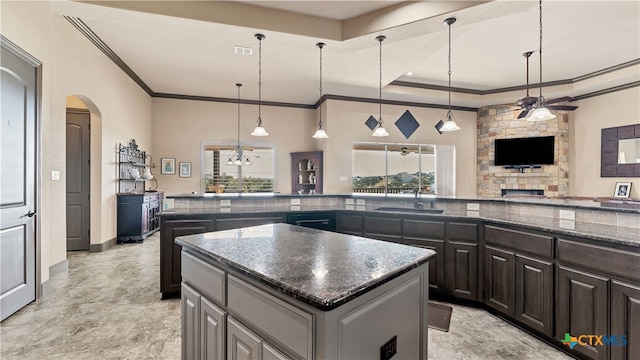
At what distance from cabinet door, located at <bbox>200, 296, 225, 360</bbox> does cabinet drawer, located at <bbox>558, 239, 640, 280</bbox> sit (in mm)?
2377

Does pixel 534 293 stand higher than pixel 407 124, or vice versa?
pixel 407 124

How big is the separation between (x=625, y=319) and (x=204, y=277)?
2.57 meters

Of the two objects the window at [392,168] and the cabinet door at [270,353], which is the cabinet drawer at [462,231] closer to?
the cabinet door at [270,353]

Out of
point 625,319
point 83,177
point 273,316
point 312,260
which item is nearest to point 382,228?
point 625,319

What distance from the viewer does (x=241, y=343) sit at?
48.9 inches

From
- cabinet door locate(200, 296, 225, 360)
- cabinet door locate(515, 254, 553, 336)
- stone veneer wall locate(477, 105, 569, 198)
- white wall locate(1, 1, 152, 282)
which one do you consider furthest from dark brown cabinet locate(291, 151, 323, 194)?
cabinet door locate(200, 296, 225, 360)

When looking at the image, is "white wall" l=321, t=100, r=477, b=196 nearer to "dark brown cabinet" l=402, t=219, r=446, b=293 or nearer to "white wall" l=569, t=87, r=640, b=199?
"white wall" l=569, t=87, r=640, b=199

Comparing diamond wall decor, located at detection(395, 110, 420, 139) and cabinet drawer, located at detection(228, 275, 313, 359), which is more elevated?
diamond wall decor, located at detection(395, 110, 420, 139)

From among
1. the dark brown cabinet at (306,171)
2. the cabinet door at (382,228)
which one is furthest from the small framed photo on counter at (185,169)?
the cabinet door at (382,228)

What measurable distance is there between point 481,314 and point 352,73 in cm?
433

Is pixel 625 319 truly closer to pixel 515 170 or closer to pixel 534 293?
pixel 534 293

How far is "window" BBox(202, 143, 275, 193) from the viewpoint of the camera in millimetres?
7188

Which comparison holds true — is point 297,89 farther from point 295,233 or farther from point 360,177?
point 295,233

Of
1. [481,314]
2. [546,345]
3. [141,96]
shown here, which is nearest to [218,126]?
[141,96]
